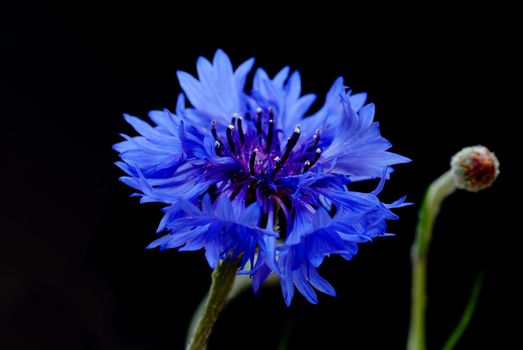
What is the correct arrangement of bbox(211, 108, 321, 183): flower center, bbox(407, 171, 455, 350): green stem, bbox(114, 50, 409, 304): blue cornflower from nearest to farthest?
1. bbox(114, 50, 409, 304): blue cornflower
2. bbox(211, 108, 321, 183): flower center
3. bbox(407, 171, 455, 350): green stem

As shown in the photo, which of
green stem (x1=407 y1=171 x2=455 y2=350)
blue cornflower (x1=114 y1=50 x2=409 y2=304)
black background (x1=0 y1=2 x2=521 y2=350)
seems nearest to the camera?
blue cornflower (x1=114 y1=50 x2=409 y2=304)

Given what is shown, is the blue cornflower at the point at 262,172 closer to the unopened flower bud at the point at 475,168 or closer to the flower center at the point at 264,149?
the flower center at the point at 264,149

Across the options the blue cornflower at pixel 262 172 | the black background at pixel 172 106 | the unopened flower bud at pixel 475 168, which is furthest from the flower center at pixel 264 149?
the black background at pixel 172 106

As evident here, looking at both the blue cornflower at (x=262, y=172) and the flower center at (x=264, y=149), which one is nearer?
the blue cornflower at (x=262, y=172)

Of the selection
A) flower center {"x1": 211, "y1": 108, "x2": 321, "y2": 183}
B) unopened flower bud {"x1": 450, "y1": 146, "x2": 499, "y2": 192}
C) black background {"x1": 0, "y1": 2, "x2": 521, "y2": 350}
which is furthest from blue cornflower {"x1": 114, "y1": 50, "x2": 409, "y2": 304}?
black background {"x1": 0, "y1": 2, "x2": 521, "y2": 350}

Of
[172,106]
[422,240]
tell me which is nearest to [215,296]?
[422,240]

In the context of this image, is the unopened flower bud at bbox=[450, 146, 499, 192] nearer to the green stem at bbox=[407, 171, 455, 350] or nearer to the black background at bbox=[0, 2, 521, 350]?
the green stem at bbox=[407, 171, 455, 350]
